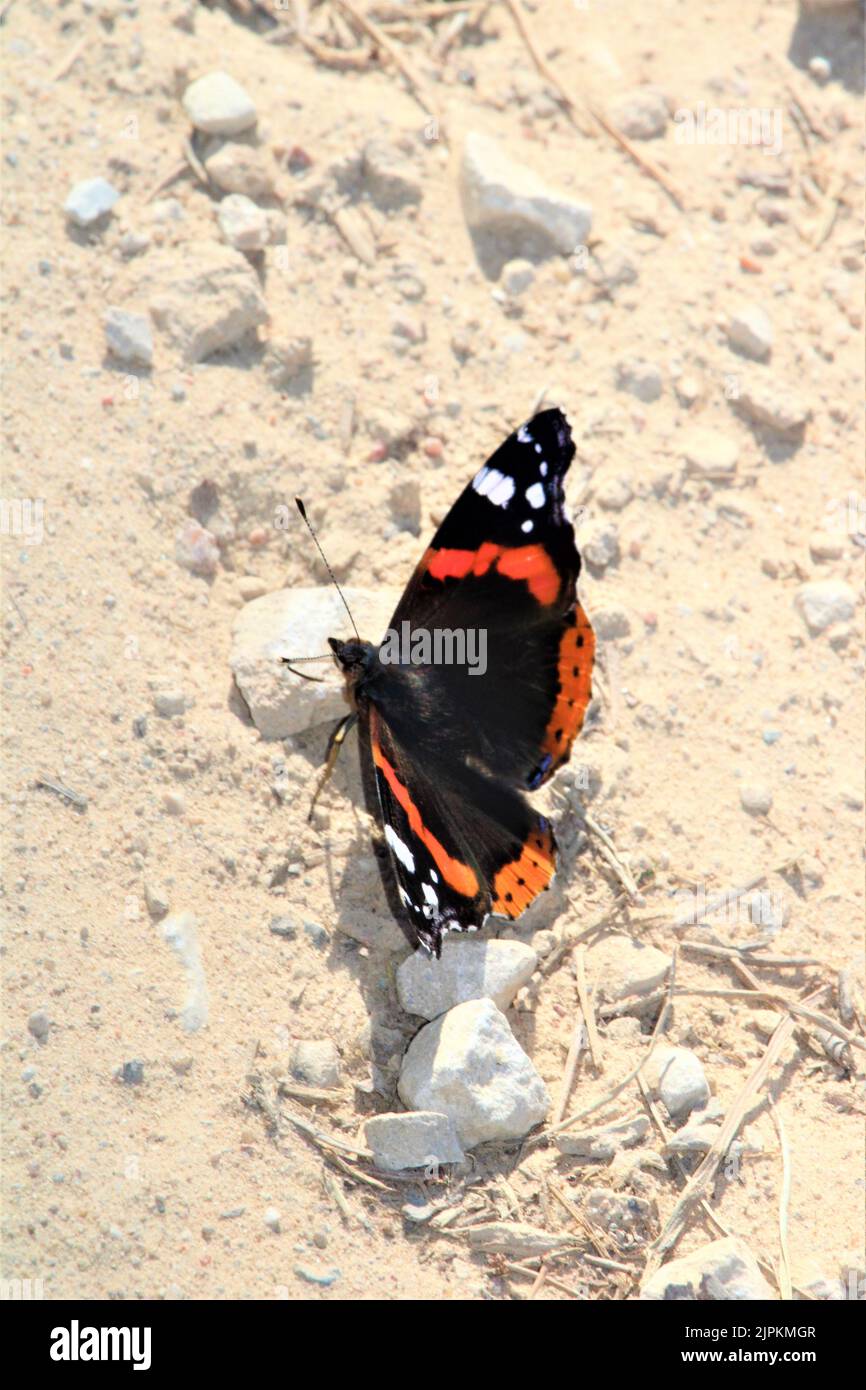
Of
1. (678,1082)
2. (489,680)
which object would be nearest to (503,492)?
(489,680)

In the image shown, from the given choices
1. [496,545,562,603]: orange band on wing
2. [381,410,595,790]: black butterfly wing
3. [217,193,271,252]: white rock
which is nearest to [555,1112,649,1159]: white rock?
[381,410,595,790]: black butterfly wing

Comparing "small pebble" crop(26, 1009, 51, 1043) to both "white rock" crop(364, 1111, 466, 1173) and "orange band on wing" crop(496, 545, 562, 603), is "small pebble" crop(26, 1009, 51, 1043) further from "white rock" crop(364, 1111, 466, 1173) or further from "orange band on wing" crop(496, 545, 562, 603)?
"orange band on wing" crop(496, 545, 562, 603)

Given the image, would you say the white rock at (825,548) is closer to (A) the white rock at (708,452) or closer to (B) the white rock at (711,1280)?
(A) the white rock at (708,452)

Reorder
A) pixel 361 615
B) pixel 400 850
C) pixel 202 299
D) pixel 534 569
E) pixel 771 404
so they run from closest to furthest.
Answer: pixel 400 850
pixel 534 569
pixel 361 615
pixel 202 299
pixel 771 404

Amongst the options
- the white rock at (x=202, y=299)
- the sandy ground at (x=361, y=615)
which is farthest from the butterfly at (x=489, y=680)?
the white rock at (x=202, y=299)

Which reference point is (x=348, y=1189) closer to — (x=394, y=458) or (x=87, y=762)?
(x=87, y=762)

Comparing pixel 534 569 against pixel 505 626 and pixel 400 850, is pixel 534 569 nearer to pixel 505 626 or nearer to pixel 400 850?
pixel 505 626
